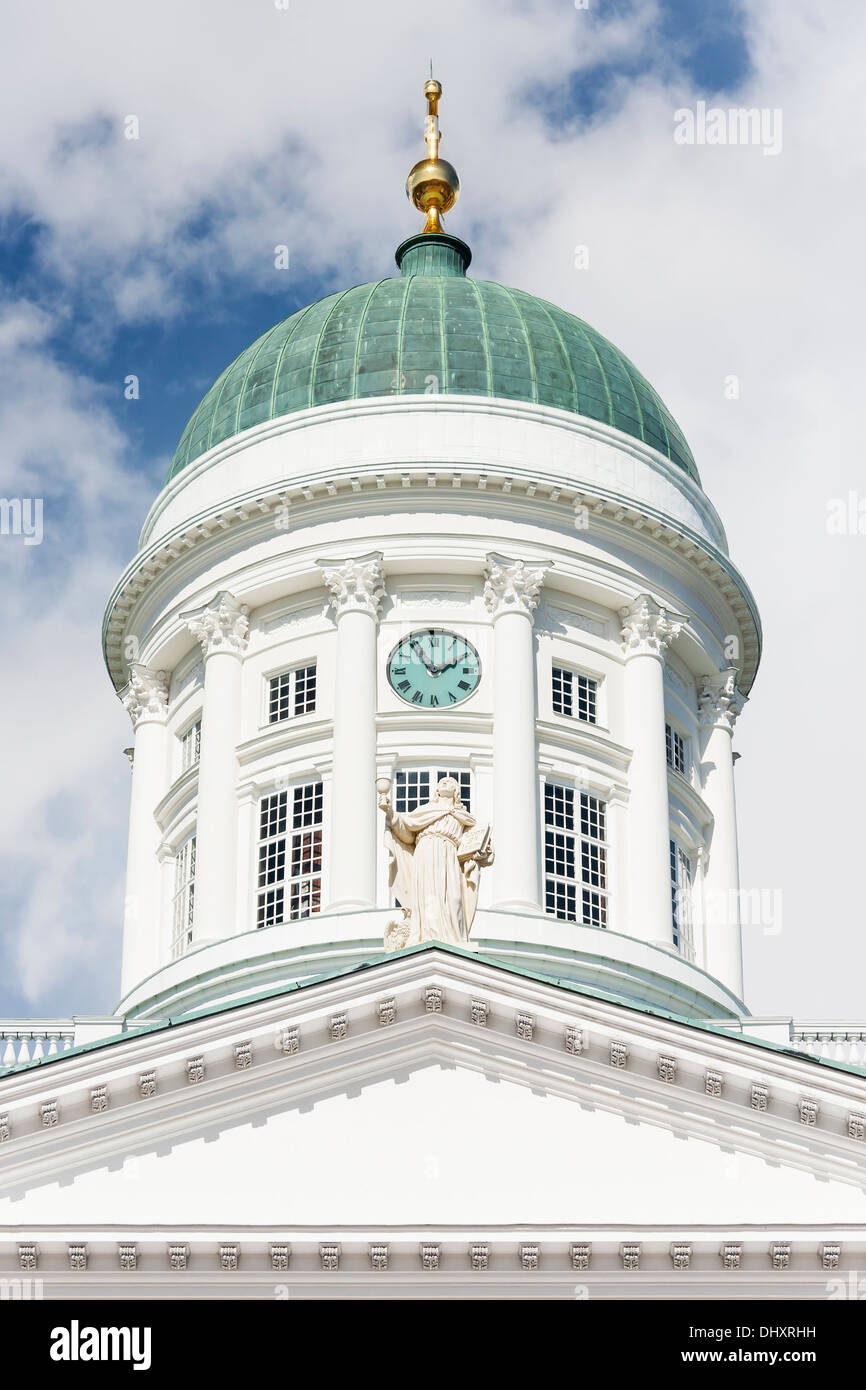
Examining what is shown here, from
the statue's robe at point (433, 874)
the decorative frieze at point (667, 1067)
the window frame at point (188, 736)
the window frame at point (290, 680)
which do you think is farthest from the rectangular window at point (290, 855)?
the decorative frieze at point (667, 1067)

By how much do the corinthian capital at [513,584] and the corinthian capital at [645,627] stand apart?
6.52ft

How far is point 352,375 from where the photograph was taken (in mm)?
50188

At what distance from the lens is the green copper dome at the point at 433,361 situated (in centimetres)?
5000

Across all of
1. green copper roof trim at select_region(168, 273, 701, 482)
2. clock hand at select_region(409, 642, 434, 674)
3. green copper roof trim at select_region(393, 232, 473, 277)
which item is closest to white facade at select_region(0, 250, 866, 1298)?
clock hand at select_region(409, 642, 434, 674)

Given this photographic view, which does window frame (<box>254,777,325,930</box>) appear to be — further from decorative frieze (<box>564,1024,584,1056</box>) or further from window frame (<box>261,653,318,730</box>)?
decorative frieze (<box>564,1024,584,1056</box>)

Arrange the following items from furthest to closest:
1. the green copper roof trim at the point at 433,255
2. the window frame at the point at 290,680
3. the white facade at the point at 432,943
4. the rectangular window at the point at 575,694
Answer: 1. the green copper roof trim at the point at 433,255
2. the window frame at the point at 290,680
3. the rectangular window at the point at 575,694
4. the white facade at the point at 432,943

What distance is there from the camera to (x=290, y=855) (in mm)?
45875

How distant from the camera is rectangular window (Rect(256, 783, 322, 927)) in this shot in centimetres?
4519

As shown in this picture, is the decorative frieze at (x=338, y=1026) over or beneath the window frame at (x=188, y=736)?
beneath

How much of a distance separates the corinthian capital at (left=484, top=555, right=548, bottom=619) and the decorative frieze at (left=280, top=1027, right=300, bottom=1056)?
1723 cm

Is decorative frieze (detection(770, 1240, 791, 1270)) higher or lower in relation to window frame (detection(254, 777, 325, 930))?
lower

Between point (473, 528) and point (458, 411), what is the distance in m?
2.42

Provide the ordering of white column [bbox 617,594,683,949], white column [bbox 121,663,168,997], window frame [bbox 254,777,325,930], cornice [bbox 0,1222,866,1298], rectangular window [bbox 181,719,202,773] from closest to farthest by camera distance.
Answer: cornice [bbox 0,1222,866,1298], window frame [bbox 254,777,325,930], white column [bbox 617,594,683,949], white column [bbox 121,663,168,997], rectangular window [bbox 181,719,202,773]

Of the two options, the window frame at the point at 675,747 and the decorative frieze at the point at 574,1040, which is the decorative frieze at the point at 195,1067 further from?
the window frame at the point at 675,747
